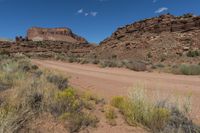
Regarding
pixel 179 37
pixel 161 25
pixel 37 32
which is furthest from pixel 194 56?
pixel 37 32

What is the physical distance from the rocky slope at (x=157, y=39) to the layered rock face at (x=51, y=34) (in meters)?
87.3

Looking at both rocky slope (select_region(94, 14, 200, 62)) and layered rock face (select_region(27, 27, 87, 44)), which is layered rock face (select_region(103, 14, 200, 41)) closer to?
rocky slope (select_region(94, 14, 200, 62))

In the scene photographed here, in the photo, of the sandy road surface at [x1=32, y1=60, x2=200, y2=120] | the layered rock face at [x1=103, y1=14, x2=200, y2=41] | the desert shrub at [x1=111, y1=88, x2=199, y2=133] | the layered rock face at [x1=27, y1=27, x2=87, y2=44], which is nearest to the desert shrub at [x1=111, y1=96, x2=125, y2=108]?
the desert shrub at [x1=111, y1=88, x2=199, y2=133]

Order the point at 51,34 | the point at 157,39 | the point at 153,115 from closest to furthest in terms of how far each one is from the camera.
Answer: the point at 153,115, the point at 157,39, the point at 51,34

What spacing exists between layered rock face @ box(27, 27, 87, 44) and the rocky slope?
87348mm

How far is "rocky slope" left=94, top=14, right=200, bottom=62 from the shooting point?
34.1 meters

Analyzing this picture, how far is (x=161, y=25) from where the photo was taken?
1674 inches

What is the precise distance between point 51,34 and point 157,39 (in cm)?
10525

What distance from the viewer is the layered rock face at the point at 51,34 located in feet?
428

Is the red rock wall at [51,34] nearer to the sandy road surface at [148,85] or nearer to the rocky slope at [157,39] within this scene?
the rocky slope at [157,39]

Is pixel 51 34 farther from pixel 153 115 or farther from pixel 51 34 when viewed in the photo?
pixel 153 115

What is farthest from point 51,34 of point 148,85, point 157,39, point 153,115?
point 153,115

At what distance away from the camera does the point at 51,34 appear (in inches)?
5340

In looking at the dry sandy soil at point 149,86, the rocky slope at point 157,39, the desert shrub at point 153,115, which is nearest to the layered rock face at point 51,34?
the rocky slope at point 157,39
